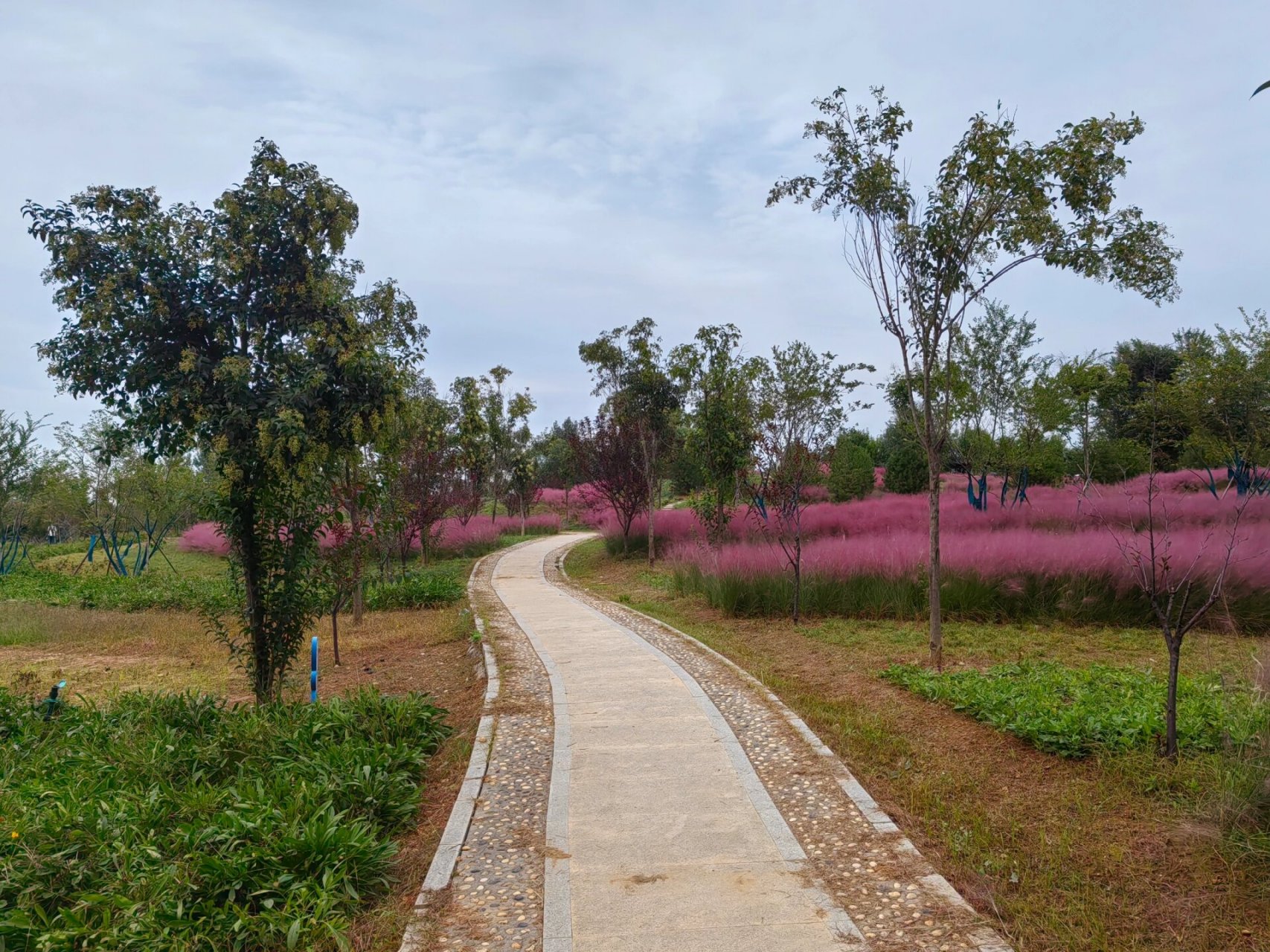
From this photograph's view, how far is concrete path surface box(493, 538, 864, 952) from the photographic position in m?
3.21

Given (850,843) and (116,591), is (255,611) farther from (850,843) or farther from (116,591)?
(116,591)

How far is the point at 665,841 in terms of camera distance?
159 inches

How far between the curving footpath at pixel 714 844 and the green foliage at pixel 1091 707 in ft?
4.54

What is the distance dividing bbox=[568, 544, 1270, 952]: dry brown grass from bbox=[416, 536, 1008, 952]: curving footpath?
10.4 inches

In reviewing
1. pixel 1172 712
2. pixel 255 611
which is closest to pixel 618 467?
pixel 255 611

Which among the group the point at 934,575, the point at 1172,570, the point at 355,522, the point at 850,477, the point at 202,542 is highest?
the point at 850,477

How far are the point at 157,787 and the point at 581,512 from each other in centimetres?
3487

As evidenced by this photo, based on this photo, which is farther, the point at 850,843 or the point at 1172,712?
the point at 1172,712

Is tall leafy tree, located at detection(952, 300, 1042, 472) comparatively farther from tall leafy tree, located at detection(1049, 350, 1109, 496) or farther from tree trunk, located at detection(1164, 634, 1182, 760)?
tree trunk, located at detection(1164, 634, 1182, 760)

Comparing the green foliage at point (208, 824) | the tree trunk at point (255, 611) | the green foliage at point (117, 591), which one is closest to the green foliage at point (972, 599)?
the green foliage at point (208, 824)

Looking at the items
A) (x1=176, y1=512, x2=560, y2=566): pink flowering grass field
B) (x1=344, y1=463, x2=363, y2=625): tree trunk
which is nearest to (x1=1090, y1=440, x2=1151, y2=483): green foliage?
(x1=176, y1=512, x2=560, y2=566): pink flowering grass field

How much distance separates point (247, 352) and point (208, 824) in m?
3.97

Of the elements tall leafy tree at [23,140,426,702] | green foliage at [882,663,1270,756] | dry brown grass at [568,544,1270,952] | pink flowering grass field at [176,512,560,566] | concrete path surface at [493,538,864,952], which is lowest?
dry brown grass at [568,544,1270,952]

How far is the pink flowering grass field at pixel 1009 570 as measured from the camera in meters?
9.41
